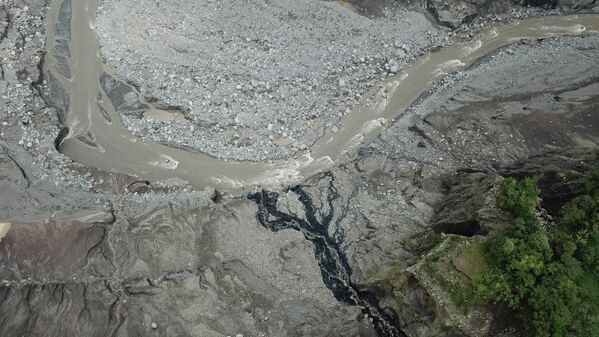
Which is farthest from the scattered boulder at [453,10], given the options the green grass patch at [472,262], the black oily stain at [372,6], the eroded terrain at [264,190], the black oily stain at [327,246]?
the green grass patch at [472,262]

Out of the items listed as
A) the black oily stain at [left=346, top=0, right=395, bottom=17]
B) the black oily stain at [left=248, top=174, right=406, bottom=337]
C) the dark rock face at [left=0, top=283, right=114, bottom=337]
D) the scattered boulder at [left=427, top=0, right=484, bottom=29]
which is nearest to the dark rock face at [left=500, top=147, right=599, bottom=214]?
the black oily stain at [left=248, top=174, right=406, bottom=337]

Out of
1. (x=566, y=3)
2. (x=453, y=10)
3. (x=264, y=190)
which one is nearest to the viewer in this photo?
(x=264, y=190)

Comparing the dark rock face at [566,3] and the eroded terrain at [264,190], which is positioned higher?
the dark rock face at [566,3]

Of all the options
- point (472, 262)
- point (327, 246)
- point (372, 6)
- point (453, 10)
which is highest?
point (453, 10)

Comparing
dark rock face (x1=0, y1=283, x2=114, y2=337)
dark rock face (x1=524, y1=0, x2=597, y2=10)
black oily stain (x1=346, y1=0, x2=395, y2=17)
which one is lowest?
dark rock face (x1=0, y1=283, x2=114, y2=337)

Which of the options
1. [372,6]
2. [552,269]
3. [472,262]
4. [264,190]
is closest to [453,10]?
[372,6]

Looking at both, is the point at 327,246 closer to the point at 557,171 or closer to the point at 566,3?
the point at 557,171

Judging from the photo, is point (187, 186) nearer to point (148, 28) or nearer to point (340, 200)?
point (340, 200)

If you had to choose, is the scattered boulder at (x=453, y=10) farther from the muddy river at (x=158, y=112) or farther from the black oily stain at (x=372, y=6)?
the black oily stain at (x=372, y=6)

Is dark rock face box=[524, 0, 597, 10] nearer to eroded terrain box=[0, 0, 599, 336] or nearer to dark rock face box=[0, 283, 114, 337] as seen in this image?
eroded terrain box=[0, 0, 599, 336]
